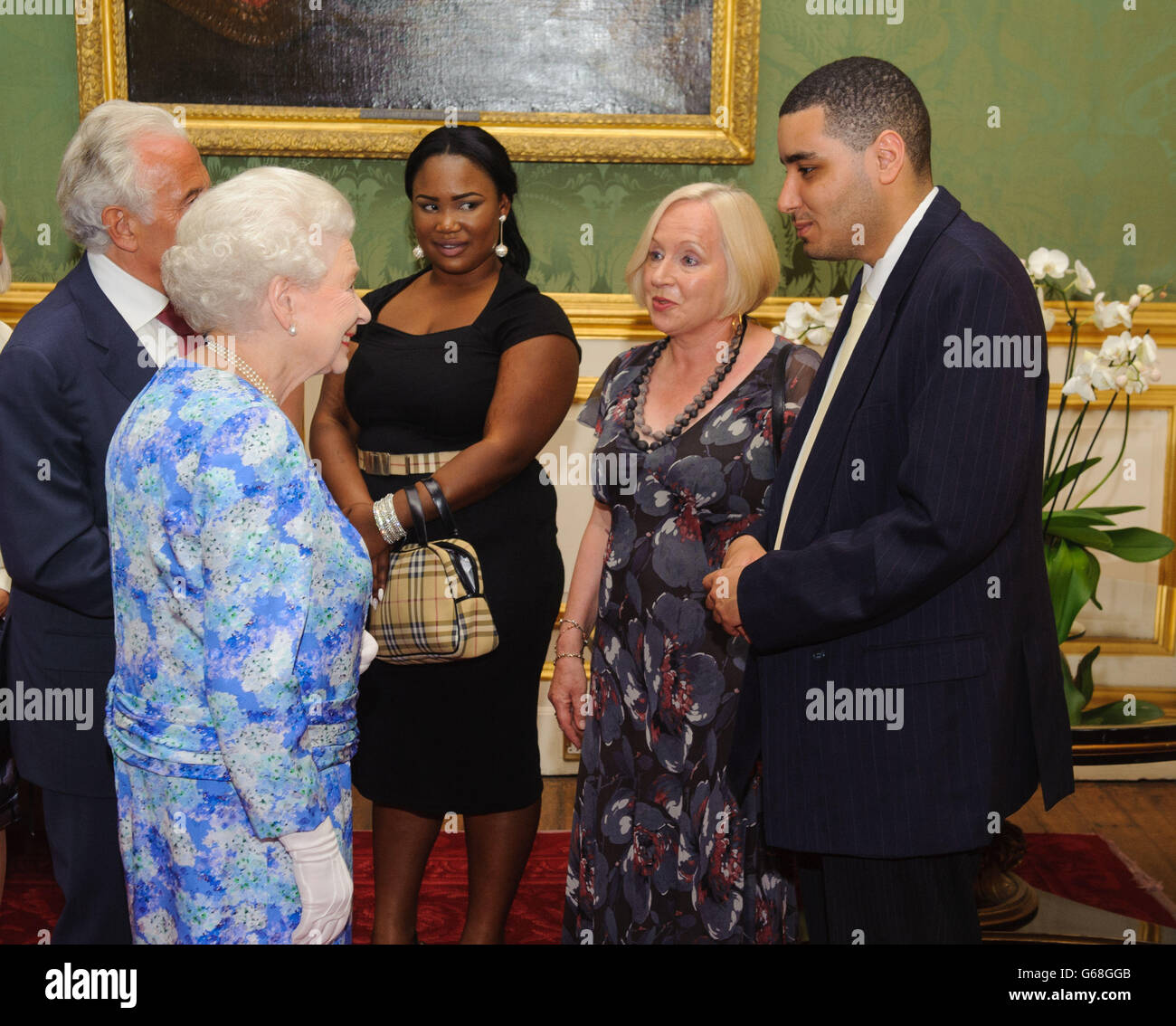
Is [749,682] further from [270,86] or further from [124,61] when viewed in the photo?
[124,61]

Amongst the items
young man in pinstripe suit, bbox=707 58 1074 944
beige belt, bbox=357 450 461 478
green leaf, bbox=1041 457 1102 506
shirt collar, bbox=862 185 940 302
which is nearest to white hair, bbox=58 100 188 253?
beige belt, bbox=357 450 461 478

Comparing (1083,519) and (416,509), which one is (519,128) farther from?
(1083,519)

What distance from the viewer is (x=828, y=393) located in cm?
215

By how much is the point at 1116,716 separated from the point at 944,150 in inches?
96.3

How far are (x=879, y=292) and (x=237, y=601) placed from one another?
118cm

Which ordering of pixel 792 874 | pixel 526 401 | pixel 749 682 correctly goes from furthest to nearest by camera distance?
pixel 526 401, pixel 792 874, pixel 749 682

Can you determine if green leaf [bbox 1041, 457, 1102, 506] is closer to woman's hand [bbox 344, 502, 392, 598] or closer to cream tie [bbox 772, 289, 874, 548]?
cream tie [bbox 772, 289, 874, 548]

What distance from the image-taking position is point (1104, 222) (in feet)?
14.3

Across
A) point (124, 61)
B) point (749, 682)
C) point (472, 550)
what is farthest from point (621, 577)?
point (124, 61)

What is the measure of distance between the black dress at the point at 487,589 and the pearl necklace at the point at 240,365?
3.28 ft

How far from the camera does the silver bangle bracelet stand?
266 cm

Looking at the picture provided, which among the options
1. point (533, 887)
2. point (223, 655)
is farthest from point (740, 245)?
point (533, 887)

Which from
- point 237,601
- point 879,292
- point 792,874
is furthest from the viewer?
point 792,874

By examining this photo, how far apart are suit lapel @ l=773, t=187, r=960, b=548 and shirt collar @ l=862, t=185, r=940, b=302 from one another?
0.07ft
